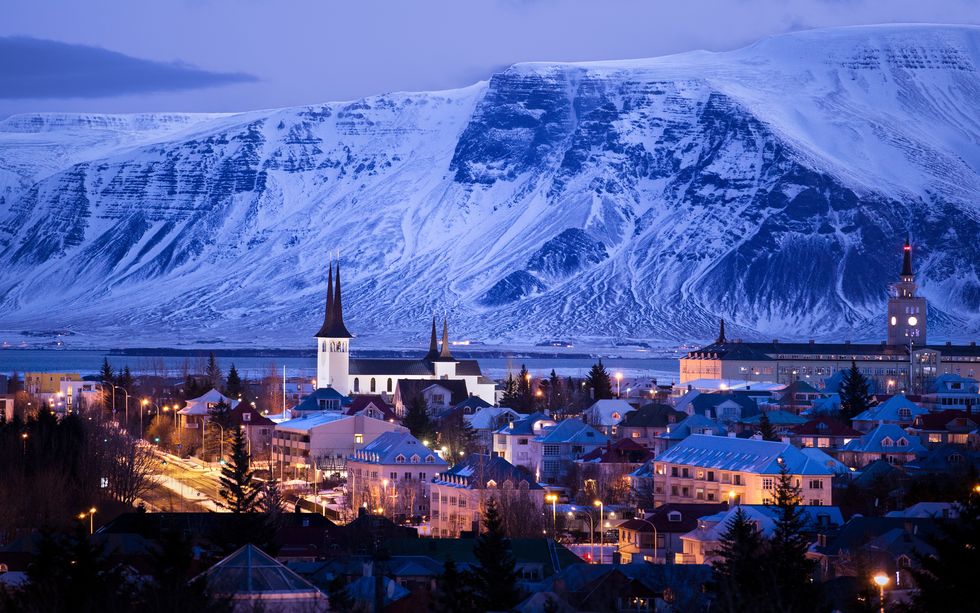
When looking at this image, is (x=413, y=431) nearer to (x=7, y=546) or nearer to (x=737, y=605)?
(x=7, y=546)

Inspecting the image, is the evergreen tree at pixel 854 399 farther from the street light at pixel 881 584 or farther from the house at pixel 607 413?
the street light at pixel 881 584

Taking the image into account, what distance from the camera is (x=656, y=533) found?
7281cm

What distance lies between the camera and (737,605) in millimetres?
38250

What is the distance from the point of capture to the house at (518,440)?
111562 mm

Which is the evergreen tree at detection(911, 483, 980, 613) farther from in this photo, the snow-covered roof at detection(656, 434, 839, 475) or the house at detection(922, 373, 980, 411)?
the house at detection(922, 373, 980, 411)

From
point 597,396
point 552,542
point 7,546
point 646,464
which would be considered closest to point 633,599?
point 552,542

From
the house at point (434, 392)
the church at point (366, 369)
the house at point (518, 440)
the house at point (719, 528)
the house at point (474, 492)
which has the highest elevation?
the church at point (366, 369)

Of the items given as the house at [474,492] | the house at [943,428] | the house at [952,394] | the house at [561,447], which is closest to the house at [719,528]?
the house at [474,492]

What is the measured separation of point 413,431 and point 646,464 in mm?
23998

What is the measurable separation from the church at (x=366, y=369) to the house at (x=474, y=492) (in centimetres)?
8796

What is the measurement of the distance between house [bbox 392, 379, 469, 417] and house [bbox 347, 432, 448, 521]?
5699 centimetres

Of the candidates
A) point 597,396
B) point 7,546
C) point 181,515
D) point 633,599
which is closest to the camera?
point 633,599

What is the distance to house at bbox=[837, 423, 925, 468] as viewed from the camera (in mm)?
107875

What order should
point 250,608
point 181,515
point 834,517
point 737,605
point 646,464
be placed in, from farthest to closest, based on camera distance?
point 646,464, point 834,517, point 181,515, point 250,608, point 737,605
